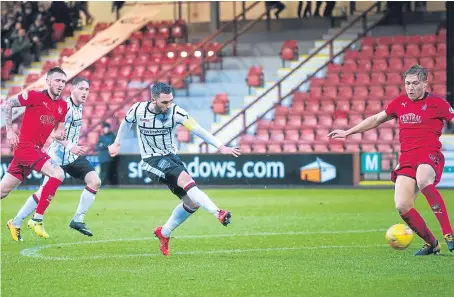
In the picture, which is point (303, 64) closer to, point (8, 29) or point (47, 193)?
point (8, 29)

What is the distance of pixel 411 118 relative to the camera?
36.6 ft

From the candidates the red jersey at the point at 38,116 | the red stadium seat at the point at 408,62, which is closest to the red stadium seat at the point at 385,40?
the red stadium seat at the point at 408,62

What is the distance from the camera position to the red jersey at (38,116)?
12.9 meters

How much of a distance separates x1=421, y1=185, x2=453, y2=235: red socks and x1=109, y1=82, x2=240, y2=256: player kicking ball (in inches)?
84.7

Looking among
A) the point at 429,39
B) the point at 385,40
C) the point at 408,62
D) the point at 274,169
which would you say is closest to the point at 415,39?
the point at 429,39

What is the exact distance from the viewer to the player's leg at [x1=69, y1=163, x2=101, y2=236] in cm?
1333

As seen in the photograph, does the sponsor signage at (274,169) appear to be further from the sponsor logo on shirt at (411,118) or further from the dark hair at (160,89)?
the dark hair at (160,89)

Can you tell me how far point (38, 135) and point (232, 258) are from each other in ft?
10.7

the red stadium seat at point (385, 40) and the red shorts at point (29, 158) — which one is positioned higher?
the red stadium seat at point (385, 40)

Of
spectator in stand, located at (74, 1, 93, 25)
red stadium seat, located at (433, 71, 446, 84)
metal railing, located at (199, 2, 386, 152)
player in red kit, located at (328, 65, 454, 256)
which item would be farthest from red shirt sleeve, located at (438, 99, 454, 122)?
spectator in stand, located at (74, 1, 93, 25)

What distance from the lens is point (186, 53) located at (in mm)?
32875

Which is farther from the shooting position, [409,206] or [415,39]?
[415,39]

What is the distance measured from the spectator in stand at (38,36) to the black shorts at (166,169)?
24619mm

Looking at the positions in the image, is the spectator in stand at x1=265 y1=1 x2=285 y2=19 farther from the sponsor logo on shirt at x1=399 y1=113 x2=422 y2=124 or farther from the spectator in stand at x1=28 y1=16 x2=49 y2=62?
the sponsor logo on shirt at x1=399 y1=113 x2=422 y2=124
